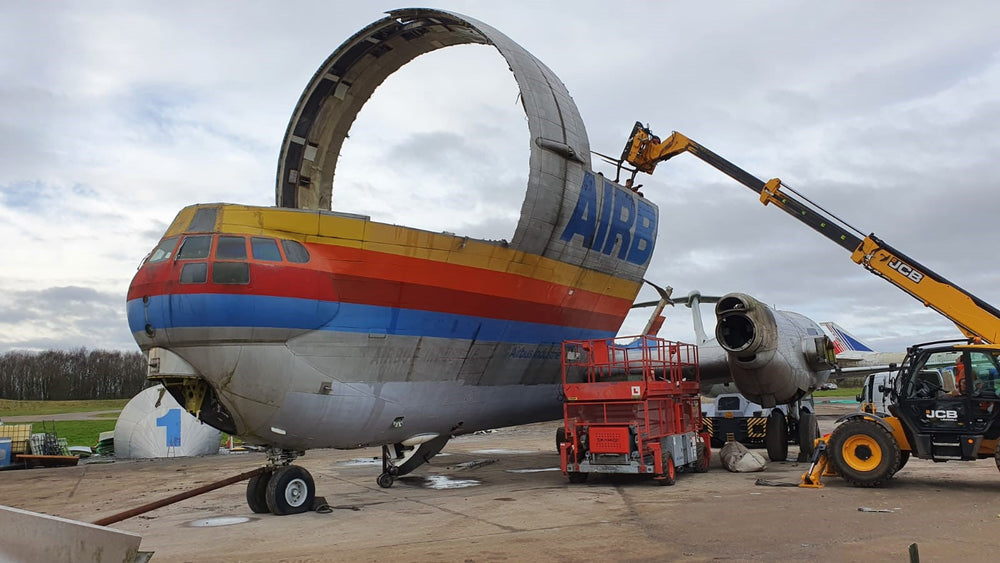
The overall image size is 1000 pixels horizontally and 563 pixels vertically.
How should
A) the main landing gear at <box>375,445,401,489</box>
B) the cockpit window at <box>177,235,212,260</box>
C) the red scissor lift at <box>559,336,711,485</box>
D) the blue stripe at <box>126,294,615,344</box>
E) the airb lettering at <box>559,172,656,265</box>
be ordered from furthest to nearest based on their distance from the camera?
the main landing gear at <box>375,445,401,489</box>
the airb lettering at <box>559,172,656,265</box>
the red scissor lift at <box>559,336,711,485</box>
the cockpit window at <box>177,235,212,260</box>
the blue stripe at <box>126,294,615,344</box>

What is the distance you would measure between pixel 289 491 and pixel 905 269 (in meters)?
15.4

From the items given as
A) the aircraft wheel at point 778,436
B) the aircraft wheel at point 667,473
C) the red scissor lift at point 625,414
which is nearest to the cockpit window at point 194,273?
the red scissor lift at point 625,414

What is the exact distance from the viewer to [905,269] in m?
17.9

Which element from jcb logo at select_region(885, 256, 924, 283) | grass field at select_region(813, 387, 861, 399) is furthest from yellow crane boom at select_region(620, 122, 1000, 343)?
grass field at select_region(813, 387, 861, 399)

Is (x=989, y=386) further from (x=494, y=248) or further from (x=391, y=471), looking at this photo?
(x=391, y=471)

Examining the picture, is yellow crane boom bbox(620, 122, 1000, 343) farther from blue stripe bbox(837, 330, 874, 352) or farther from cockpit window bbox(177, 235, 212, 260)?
blue stripe bbox(837, 330, 874, 352)

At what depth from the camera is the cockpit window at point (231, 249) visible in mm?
10797

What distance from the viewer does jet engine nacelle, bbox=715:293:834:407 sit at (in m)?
15.3

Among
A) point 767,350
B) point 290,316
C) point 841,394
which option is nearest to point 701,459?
point 767,350

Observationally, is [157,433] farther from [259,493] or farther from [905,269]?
[905,269]

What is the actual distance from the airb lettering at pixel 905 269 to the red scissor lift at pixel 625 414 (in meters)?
6.18

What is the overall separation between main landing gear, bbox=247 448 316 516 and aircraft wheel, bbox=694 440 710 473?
357 inches

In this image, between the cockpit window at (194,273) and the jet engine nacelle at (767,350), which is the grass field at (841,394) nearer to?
the jet engine nacelle at (767,350)

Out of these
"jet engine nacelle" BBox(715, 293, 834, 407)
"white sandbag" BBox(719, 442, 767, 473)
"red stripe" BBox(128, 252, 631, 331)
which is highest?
"red stripe" BBox(128, 252, 631, 331)
